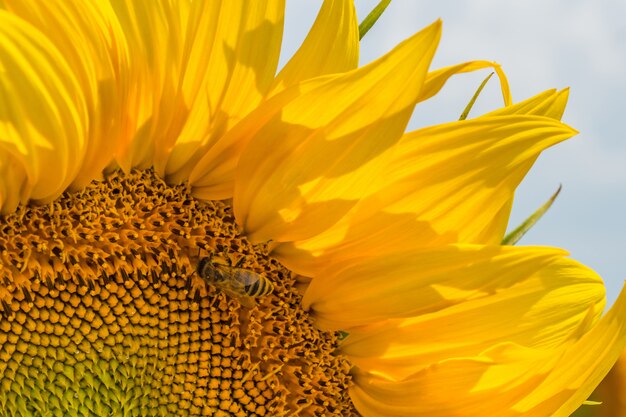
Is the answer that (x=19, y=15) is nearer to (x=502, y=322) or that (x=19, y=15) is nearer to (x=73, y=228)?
(x=73, y=228)

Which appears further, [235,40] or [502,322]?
[502,322]

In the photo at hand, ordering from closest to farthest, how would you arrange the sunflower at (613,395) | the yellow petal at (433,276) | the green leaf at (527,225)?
1. the yellow petal at (433,276)
2. the green leaf at (527,225)
3. the sunflower at (613,395)

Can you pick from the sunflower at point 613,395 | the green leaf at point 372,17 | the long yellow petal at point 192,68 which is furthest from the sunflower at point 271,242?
the sunflower at point 613,395

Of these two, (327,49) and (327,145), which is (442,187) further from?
(327,49)

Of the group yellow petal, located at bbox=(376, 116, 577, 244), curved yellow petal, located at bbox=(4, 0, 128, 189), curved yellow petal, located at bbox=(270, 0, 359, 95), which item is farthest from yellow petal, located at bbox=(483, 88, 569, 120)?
curved yellow petal, located at bbox=(4, 0, 128, 189)

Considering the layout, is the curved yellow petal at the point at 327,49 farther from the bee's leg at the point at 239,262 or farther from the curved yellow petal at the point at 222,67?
the bee's leg at the point at 239,262

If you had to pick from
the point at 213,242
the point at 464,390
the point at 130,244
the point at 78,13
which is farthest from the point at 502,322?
the point at 78,13
